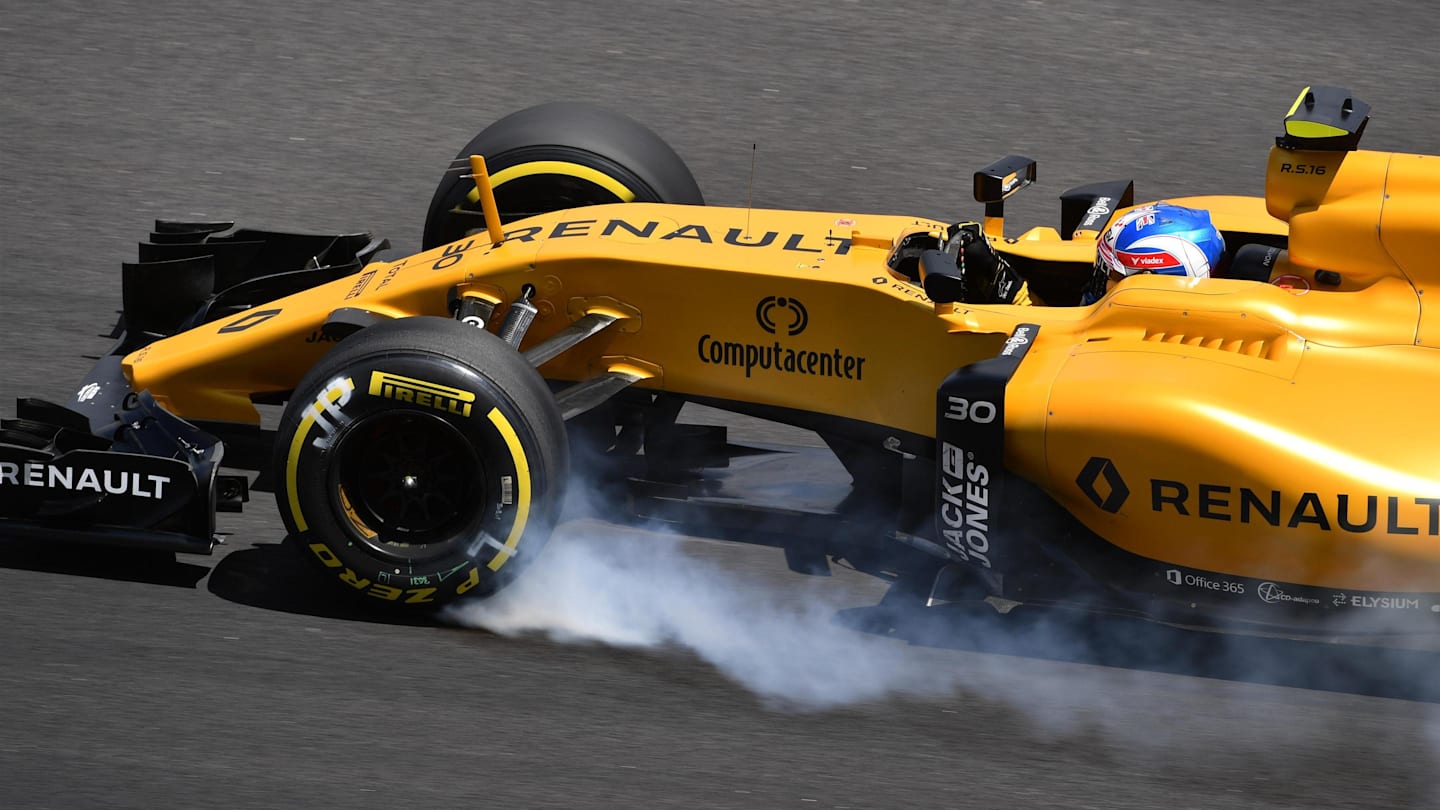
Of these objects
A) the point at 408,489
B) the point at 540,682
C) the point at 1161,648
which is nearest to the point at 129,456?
the point at 408,489

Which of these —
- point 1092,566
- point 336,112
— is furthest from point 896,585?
point 336,112

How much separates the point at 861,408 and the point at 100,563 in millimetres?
2304

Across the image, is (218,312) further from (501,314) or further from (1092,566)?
(1092,566)

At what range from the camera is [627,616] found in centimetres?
489

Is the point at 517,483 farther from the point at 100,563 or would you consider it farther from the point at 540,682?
the point at 100,563

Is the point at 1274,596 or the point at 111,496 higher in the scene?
the point at 111,496

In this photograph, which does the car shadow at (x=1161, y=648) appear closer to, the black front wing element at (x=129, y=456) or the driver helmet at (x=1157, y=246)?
the driver helmet at (x=1157, y=246)

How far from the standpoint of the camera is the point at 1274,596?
14.4 ft

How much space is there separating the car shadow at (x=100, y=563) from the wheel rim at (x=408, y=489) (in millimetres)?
638

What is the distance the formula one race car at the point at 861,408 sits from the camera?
14.4 feet

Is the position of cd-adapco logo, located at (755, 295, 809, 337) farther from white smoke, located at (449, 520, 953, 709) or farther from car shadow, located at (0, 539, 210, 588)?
car shadow, located at (0, 539, 210, 588)

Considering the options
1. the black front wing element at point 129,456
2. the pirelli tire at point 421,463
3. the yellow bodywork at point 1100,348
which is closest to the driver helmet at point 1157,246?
the yellow bodywork at point 1100,348

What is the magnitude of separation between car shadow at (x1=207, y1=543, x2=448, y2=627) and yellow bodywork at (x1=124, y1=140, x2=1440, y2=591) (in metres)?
0.58

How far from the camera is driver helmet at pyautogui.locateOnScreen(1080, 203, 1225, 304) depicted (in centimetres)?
488
